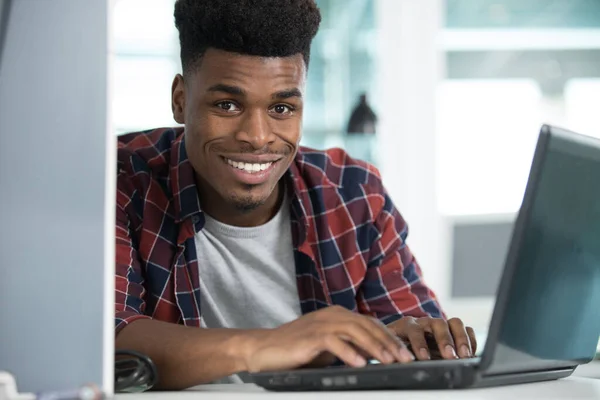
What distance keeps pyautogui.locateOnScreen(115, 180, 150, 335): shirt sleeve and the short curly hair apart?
358 millimetres

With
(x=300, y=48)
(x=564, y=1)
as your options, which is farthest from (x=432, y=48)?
(x=300, y=48)

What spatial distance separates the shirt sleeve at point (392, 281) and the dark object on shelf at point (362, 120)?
184cm

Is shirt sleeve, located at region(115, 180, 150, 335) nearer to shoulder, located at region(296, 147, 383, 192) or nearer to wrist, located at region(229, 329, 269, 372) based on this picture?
wrist, located at region(229, 329, 269, 372)

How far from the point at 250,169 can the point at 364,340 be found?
0.70m

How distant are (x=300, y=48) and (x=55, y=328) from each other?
3.25 ft

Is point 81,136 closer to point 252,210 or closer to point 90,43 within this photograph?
point 90,43

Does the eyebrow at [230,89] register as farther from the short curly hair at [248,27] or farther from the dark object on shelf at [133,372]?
the dark object on shelf at [133,372]

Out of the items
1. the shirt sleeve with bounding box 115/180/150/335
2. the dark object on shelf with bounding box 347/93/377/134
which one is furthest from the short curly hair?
the dark object on shelf with bounding box 347/93/377/134

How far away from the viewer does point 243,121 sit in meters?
1.55

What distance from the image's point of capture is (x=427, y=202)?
4.06 meters

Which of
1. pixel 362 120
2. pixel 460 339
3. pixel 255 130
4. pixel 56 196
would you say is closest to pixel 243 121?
pixel 255 130

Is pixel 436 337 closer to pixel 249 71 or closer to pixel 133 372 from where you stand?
pixel 133 372

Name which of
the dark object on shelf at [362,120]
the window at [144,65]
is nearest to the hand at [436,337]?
the dark object on shelf at [362,120]

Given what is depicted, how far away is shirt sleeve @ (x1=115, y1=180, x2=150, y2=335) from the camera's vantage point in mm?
1387
